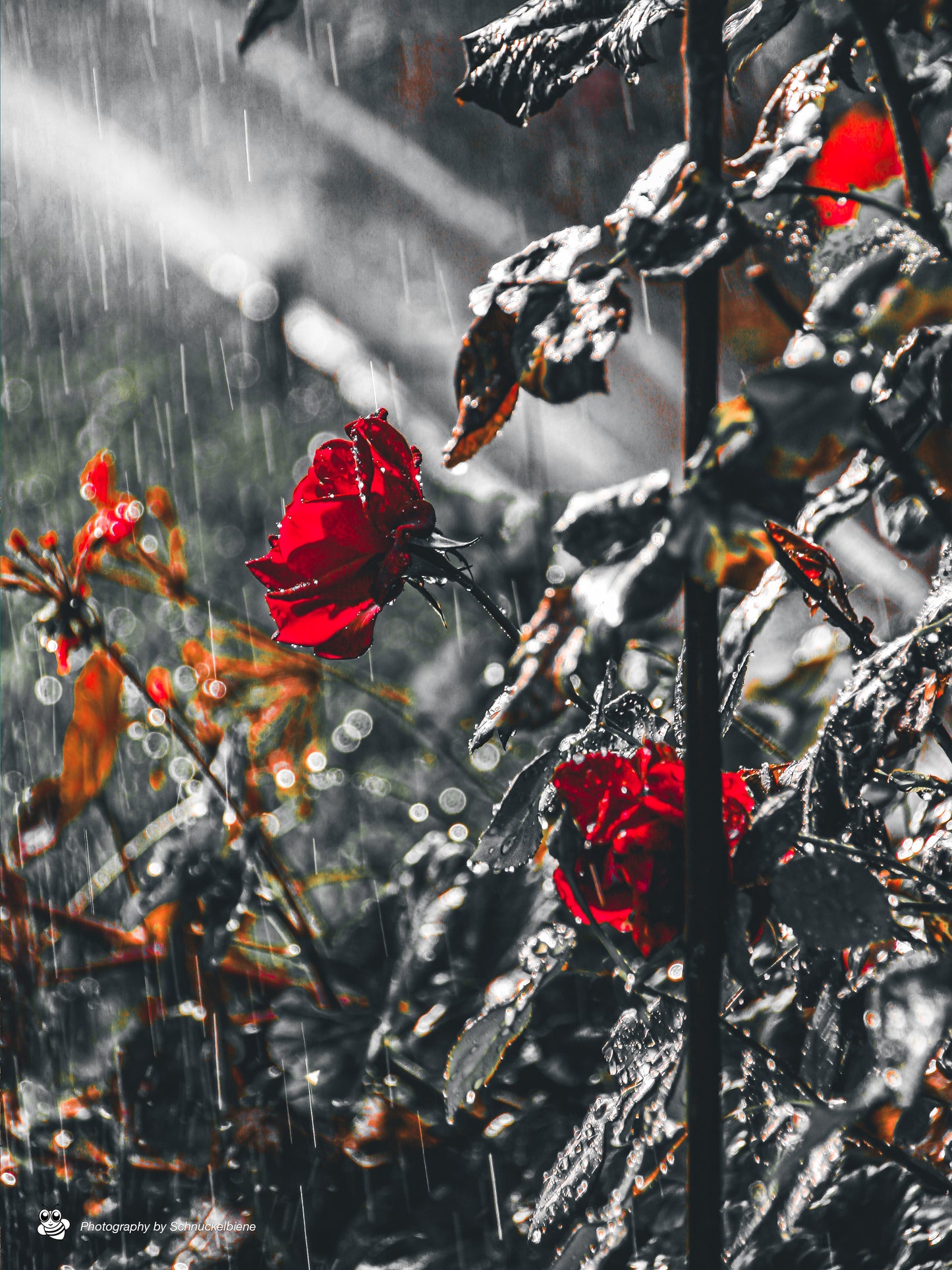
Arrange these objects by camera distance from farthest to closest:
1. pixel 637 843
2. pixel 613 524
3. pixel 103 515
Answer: pixel 103 515 → pixel 637 843 → pixel 613 524

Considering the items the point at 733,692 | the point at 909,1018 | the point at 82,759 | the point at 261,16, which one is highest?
the point at 82,759

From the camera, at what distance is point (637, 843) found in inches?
11.8

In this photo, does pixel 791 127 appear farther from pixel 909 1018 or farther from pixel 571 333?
pixel 909 1018

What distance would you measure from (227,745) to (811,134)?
0.66 m

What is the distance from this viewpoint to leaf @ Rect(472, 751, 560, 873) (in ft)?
1.06

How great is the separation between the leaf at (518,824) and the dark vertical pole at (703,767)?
0.09 meters

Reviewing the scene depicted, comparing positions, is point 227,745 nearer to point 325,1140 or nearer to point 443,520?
point 325,1140

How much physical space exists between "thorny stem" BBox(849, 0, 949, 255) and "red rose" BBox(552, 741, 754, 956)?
16cm

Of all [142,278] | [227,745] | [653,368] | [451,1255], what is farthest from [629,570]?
[142,278]

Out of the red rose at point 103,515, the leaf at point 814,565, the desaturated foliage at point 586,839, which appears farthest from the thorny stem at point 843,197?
the red rose at point 103,515

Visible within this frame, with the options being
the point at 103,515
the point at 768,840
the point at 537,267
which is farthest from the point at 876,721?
the point at 103,515

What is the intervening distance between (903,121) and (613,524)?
13 cm

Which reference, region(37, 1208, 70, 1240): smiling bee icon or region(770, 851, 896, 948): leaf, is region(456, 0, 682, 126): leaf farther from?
region(37, 1208, 70, 1240): smiling bee icon

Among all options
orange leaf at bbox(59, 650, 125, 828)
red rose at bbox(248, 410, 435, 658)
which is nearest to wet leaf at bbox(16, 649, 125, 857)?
orange leaf at bbox(59, 650, 125, 828)
